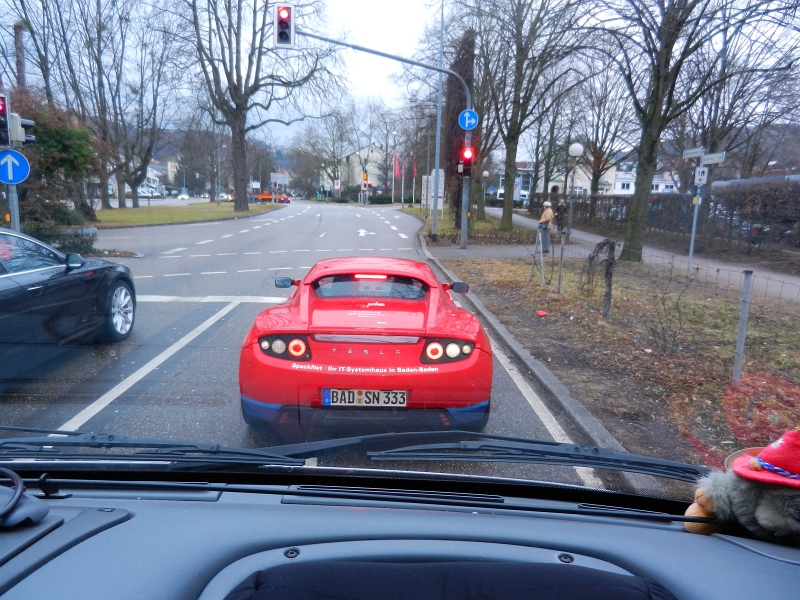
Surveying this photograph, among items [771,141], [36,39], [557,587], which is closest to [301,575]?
[557,587]

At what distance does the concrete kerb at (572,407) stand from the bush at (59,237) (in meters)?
14.0

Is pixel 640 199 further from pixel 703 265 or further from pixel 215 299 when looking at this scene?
pixel 215 299

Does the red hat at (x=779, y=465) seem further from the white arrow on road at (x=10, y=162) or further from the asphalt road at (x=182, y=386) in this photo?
the white arrow on road at (x=10, y=162)

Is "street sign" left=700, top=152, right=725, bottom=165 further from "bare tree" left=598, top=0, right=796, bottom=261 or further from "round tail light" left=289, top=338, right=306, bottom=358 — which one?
"round tail light" left=289, top=338, right=306, bottom=358

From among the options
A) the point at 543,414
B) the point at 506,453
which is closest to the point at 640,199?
the point at 543,414

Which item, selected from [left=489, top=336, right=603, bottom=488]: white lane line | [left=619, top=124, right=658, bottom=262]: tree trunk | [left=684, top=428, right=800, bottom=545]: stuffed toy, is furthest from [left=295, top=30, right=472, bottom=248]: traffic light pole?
[left=684, top=428, right=800, bottom=545]: stuffed toy

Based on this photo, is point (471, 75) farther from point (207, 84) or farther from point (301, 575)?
point (301, 575)

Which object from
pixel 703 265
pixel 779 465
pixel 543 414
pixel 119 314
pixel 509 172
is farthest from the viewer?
pixel 509 172

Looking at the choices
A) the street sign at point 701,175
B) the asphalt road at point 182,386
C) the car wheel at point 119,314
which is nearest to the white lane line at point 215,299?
the asphalt road at point 182,386

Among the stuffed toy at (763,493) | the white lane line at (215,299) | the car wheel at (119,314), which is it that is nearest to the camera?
the stuffed toy at (763,493)

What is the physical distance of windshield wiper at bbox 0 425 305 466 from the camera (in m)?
2.69

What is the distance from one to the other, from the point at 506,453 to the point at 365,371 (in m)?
1.39

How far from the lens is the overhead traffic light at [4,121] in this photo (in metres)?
12.9

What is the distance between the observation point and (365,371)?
4.12 m
